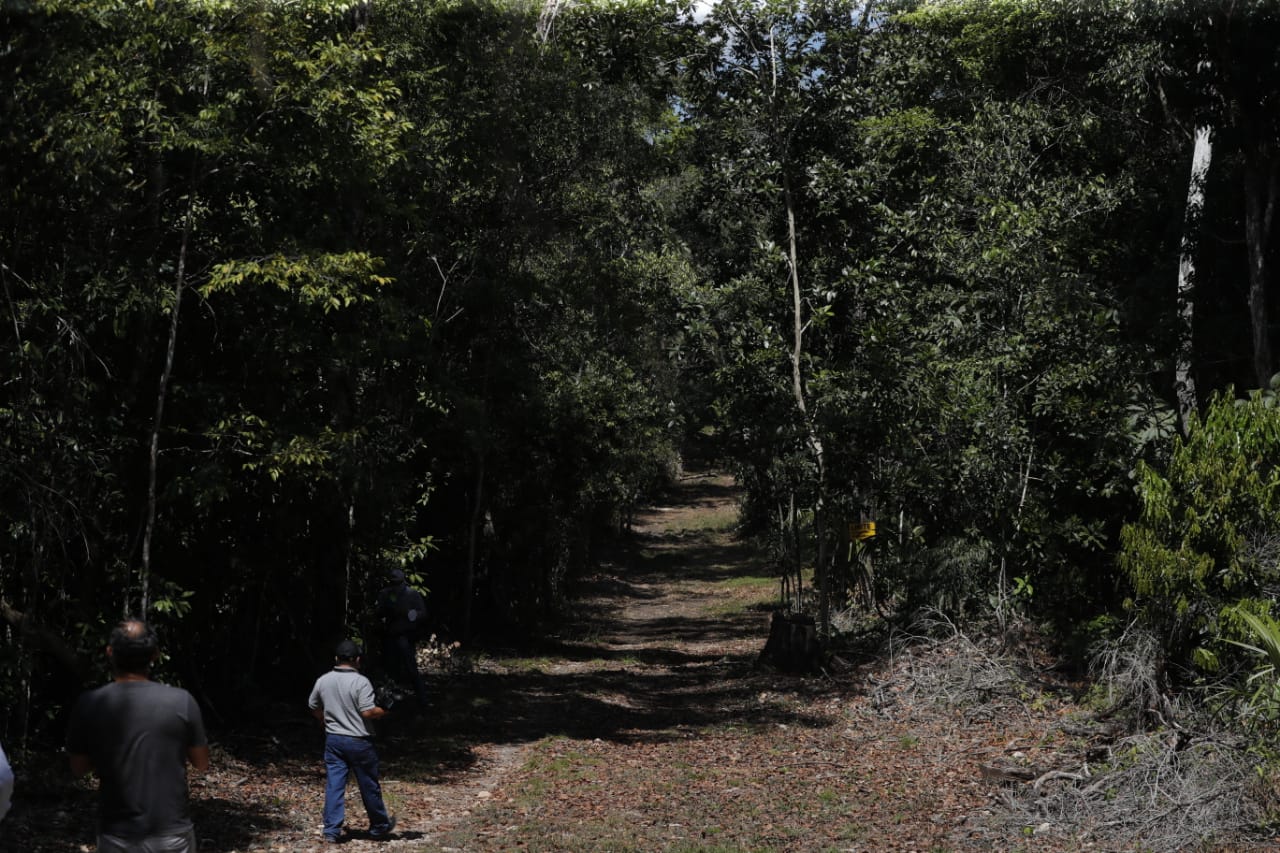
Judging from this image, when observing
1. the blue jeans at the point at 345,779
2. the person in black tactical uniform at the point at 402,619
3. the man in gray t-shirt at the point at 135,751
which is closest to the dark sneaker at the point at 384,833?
the blue jeans at the point at 345,779

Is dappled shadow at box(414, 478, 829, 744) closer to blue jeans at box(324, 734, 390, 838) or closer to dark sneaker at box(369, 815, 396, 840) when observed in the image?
dark sneaker at box(369, 815, 396, 840)

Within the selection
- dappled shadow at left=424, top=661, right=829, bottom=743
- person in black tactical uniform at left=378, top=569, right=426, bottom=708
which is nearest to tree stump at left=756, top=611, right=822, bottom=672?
dappled shadow at left=424, top=661, right=829, bottom=743

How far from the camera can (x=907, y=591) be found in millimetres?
18141

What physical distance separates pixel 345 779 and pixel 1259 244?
11.6 metres

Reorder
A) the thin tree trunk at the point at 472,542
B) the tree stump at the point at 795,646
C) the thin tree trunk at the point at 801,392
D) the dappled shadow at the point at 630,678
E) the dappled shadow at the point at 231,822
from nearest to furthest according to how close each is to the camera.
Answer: the dappled shadow at the point at 231,822 < the dappled shadow at the point at 630,678 < the thin tree trunk at the point at 801,392 < the tree stump at the point at 795,646 < the thin tree trunk at the point at 472,542

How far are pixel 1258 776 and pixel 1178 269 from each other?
9.59 m

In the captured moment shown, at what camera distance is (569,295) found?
21.9 metres

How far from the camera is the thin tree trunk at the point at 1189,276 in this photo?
1595 centimetres

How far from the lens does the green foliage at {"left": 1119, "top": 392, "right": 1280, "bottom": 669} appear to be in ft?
35.1

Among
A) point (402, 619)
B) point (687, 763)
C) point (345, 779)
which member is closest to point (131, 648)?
point (345, 779)

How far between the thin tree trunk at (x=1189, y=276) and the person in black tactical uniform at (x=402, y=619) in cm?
989

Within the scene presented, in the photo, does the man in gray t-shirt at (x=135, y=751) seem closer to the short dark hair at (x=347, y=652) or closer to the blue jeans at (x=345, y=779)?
the short dark hair at (x=347, y=652)

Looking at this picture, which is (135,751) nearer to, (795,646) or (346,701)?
(346,701)

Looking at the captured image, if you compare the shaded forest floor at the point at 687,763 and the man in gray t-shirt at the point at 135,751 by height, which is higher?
the man in gray t-shirt at the point at 135,751
